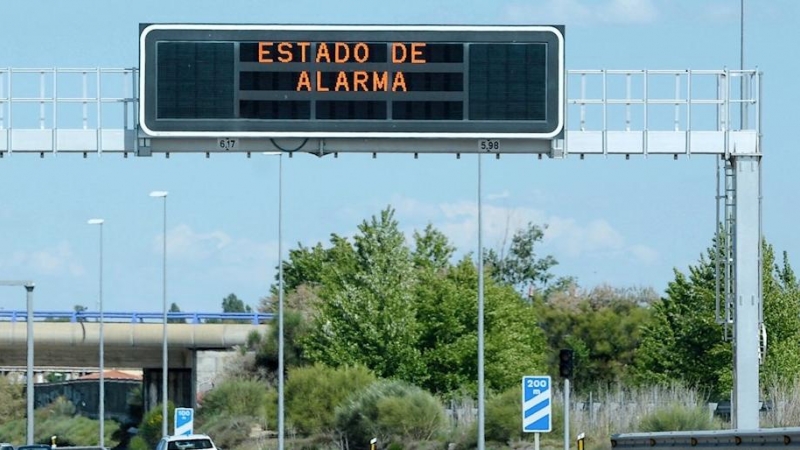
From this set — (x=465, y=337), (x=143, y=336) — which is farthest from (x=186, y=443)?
(x=143, y=336)

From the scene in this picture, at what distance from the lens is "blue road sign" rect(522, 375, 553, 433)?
33.1 metres

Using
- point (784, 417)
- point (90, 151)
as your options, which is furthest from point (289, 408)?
point (90, 151)

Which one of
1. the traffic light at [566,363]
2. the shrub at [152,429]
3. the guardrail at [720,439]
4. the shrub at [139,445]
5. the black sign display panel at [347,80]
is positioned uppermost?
the black sign display panel at [347,80]

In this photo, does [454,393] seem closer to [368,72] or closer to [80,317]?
[80,317]

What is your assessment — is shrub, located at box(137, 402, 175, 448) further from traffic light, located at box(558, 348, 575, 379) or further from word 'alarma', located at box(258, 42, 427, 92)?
word 'alarma', located at box(258, 42, 427, 92)

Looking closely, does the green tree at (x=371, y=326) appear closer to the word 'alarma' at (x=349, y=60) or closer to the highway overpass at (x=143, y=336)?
the highway overpass at (x=143, y=336)

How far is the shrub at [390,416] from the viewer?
57969 mm

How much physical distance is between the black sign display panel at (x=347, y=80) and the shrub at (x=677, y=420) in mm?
15021

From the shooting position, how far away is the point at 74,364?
100625 mm

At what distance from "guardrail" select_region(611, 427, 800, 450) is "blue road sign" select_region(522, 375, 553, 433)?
363 centimetres

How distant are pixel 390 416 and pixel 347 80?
88.5 ft

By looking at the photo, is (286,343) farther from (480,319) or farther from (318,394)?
(480,319)

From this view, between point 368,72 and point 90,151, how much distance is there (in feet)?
18.4

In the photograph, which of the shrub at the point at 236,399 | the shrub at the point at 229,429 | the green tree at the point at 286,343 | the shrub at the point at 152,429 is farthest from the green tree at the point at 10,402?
the shrub at the point at 229,429
